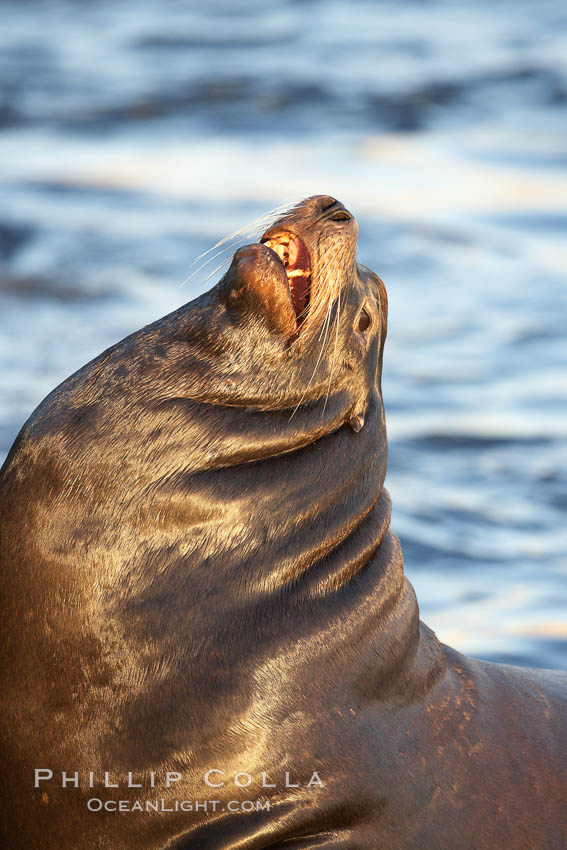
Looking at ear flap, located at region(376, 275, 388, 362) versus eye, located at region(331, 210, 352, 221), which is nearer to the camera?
eye, located at region(331, 210, 352, 221)

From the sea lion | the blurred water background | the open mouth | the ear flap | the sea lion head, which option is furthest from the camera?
the blurred water background

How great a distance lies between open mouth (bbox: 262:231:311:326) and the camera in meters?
4.70

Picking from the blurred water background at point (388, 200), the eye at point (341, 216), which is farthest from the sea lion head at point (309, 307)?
the blurred water background at point (388, 200)

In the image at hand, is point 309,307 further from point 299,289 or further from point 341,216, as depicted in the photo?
point 341,216

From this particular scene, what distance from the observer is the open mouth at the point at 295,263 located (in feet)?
15.4

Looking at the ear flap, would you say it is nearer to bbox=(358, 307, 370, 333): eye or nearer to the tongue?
bbox=(358, 307, 370, 333): eye

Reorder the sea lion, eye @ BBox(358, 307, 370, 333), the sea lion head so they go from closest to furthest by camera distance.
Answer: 1. the sea lion
2. the sea lion head
3. eye @ BBox(358, 307, 370, 333)

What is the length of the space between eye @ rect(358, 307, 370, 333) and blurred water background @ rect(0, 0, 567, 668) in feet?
7.04

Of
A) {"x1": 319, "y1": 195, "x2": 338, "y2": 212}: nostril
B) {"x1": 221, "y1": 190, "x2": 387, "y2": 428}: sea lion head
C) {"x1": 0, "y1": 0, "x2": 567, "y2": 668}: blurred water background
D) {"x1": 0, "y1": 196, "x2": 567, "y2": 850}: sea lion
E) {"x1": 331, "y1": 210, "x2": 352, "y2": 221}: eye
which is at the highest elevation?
{"x1": 0, "y1": 0, "x2": 567, "y2": 668}: blurred water background

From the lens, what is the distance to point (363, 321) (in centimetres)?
486

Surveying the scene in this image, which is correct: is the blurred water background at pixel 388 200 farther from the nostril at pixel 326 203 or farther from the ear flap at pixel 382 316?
the nostril at pixel 326 203

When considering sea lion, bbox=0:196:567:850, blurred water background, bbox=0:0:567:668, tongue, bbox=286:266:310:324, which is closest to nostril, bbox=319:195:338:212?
sea lion, bbox=0:196:567:850

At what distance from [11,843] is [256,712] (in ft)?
2.52

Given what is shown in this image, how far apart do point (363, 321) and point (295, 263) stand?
0.31 metres
